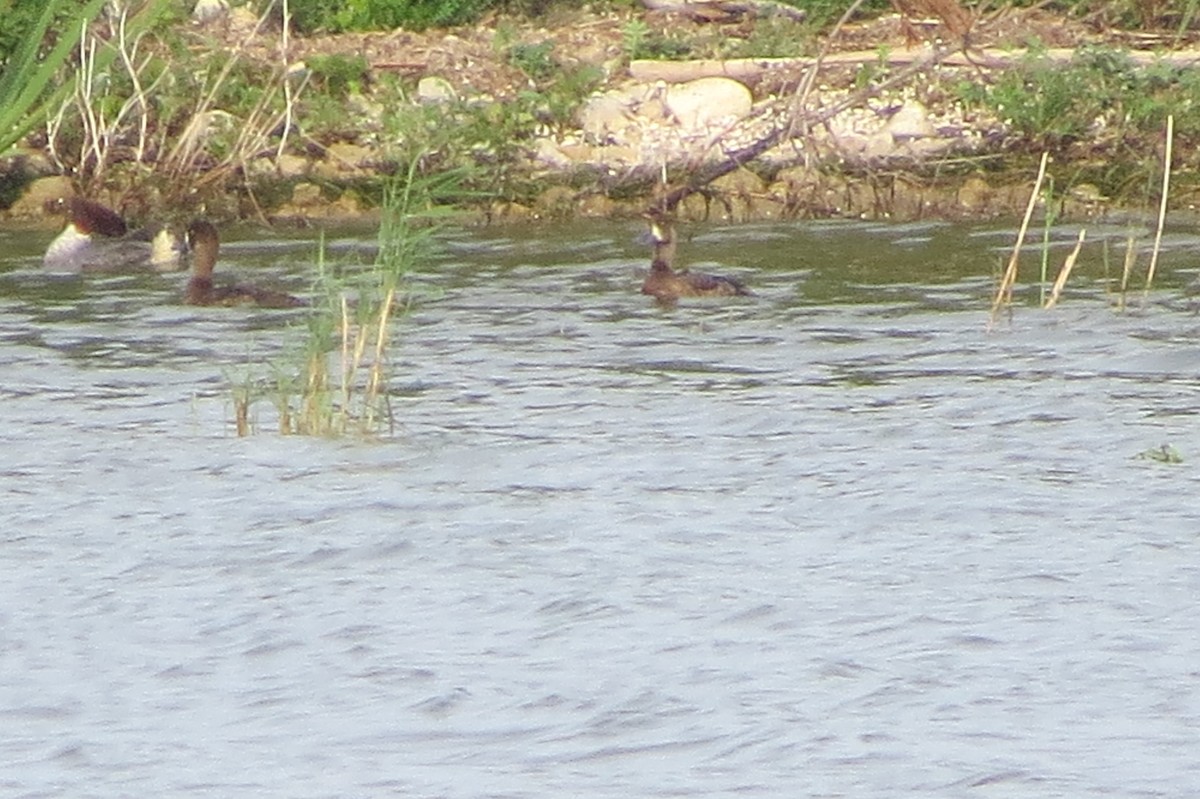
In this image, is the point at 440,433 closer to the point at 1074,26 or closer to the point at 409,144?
the point at 409,144

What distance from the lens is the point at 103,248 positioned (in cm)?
1622

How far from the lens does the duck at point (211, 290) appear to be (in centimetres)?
1455

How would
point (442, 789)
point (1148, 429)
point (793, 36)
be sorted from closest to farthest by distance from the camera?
1. point (442, 789)
2. point (1148, 429)
3. point (793, 36)

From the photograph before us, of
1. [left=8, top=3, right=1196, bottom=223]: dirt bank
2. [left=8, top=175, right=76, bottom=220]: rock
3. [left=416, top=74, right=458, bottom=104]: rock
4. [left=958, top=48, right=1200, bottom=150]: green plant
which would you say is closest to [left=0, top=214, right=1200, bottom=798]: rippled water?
[left=8, top=3, right=1196, bottom=223]: dirt bank

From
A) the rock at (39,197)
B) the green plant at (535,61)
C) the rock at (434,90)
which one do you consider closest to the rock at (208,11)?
the rock at (434,90)

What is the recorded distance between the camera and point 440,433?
11.1 m

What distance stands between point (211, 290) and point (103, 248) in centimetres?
176

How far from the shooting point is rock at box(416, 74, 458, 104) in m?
19.4

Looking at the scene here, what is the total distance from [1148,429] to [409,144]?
28.6 feet

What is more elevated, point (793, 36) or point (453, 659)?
point (793, 36)

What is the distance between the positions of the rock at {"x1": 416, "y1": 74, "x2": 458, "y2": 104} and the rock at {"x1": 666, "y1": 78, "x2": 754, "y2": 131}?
1.66 m

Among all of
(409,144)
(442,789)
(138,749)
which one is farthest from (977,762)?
(409,144)

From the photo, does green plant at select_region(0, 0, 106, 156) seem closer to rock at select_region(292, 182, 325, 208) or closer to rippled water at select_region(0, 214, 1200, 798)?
rippled water at select_region(0, 214, 1200, 798)

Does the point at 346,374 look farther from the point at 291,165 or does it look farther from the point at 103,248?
the point at 291,165
